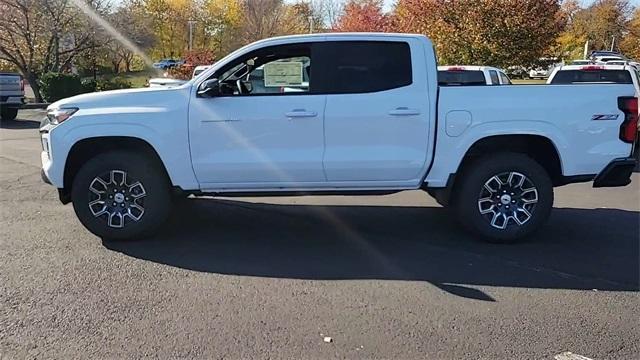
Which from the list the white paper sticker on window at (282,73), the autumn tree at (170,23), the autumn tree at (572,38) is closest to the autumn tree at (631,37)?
the autumn tree at (572,38)

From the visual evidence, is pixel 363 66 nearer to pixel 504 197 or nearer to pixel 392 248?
pixel 392 248

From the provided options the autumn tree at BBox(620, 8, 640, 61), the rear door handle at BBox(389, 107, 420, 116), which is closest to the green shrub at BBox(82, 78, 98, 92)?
the rear door handle at BBox(389, 107, 420, 116)

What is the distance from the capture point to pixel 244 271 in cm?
486

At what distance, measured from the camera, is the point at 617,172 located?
5562 millimetres

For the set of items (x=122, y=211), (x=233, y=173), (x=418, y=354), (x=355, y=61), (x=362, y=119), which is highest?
(x=355, y=61)

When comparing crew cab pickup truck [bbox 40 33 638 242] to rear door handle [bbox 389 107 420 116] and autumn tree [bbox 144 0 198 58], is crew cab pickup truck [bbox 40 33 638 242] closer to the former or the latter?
rear door handle [bbox 389 107 420 116]

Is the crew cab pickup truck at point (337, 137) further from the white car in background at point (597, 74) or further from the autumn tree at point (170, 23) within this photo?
the autumn tree at point (170, 23)

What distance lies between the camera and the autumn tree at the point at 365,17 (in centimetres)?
3514

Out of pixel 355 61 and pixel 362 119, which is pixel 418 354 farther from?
pixel 355 61


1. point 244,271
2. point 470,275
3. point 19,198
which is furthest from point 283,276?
point 19,198

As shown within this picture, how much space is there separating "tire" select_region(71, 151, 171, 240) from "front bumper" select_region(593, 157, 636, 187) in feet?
14.1

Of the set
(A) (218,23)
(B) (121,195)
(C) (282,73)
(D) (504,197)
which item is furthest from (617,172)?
(A) (218,23)

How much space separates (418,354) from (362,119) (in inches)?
99.4

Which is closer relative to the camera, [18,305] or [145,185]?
[18,305]
